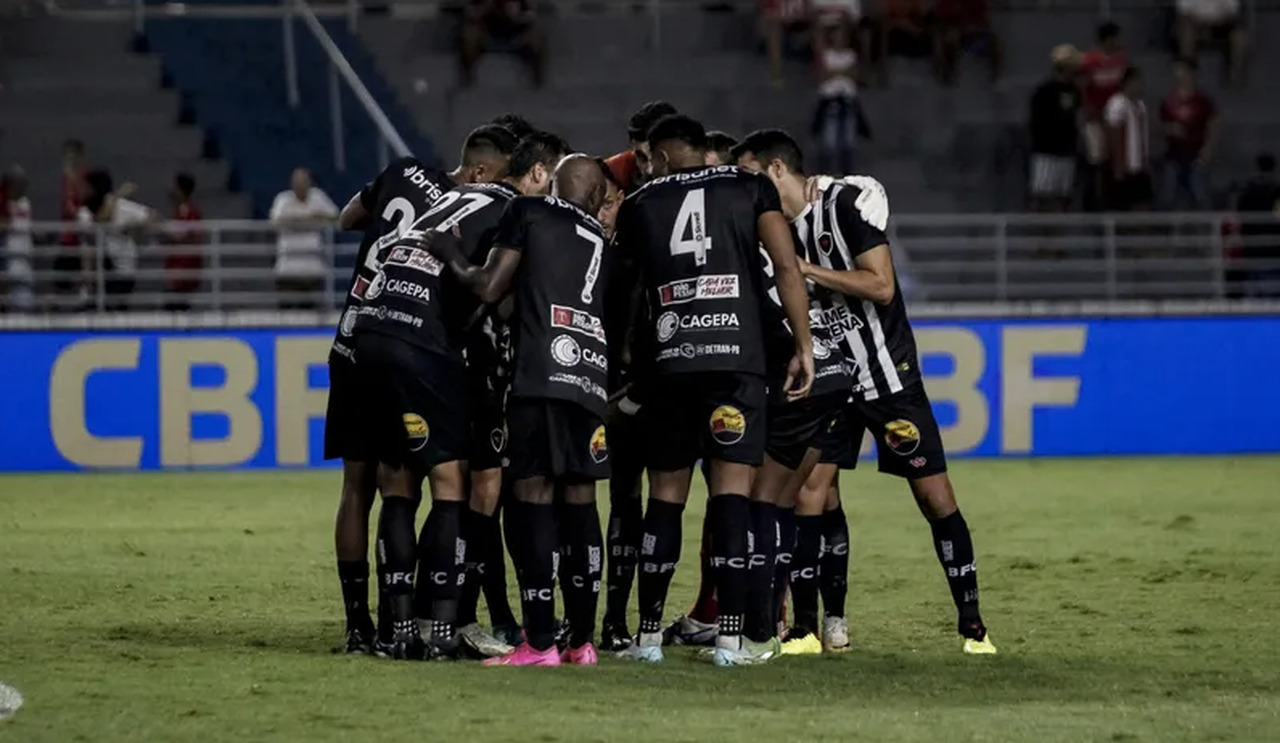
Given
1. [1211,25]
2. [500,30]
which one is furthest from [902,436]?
[1211,25]

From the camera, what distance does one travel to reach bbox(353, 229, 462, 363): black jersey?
34.6 feet

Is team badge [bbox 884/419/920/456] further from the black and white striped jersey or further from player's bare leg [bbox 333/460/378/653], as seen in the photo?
player's bare leg [bbox 333/460/378/653]

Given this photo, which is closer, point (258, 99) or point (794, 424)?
point (794, 424)

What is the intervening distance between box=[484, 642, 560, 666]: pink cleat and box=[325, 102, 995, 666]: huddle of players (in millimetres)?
11

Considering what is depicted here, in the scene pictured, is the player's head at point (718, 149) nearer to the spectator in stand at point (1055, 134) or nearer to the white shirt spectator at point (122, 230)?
the white shirt spectator at point (122, 230)

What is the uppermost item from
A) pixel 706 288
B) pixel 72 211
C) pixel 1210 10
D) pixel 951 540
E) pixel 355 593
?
pixel 1210 10

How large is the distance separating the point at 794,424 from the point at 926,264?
44.3ft

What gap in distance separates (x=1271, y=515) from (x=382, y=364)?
906cm

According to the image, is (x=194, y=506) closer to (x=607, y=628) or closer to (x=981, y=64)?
(x=607, y=628)

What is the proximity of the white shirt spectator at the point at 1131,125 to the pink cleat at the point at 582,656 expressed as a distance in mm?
16930

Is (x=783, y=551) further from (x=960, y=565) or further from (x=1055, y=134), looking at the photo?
(x=1055, y=134)

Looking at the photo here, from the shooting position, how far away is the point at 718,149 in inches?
446

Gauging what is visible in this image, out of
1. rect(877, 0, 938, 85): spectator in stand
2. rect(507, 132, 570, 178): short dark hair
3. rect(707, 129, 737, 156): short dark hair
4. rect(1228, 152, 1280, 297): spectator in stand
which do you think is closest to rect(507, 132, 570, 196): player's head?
rect(507, 132, 570, 178): short dark hair

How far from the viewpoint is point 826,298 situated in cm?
1100
